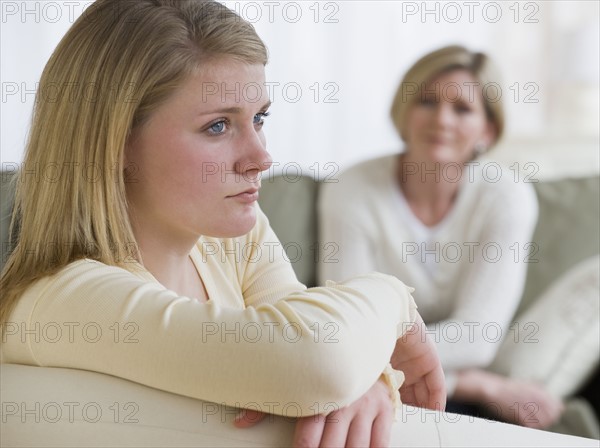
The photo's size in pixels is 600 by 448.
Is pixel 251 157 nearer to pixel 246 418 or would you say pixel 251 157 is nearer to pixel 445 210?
pixel 246 418

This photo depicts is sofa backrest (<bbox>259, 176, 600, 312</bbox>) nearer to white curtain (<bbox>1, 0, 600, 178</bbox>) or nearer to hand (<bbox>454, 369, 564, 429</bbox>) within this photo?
hand (<bbox>454, 369, 564, 429</bbox>)

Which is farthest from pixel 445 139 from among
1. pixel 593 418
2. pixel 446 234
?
pixel 593 418

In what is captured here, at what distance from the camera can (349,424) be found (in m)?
0.77

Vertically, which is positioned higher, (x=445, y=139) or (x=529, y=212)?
(x=445, y=139)

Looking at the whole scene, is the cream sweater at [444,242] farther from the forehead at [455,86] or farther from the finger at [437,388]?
the finger at [437,388]

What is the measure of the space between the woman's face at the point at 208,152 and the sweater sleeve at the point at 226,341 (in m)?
0.16

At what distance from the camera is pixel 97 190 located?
3.03 feet

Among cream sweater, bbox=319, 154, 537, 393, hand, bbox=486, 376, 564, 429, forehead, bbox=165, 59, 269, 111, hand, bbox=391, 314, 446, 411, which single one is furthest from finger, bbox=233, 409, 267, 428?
cream sweater, bbox=319, 154, 537, 393

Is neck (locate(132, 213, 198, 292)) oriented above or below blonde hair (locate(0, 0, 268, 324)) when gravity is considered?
below

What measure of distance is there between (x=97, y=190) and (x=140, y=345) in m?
0.24

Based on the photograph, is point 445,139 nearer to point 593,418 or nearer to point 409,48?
point 593,418

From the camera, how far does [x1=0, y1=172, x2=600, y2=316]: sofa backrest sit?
7.61 ft

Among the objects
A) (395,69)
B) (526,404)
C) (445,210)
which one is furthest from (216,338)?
(395,69)

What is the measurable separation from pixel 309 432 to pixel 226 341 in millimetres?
107
